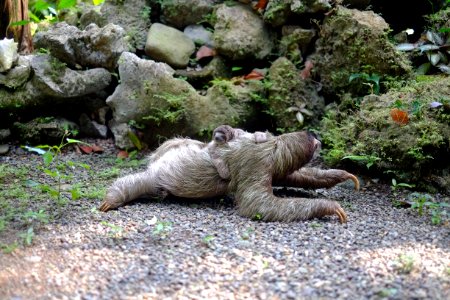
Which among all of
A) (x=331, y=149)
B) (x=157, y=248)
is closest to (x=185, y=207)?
(x=157, y=248)

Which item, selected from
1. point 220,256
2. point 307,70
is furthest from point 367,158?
point 220,256

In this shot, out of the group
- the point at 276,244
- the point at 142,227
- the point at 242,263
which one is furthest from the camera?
the point at 142,227

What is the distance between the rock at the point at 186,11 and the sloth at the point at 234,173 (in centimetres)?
321

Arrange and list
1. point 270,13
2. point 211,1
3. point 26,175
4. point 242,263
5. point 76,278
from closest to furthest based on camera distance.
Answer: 1. point 76,278
2. point 242,263
3. point 26,175
4. point 270,13
5. point 211,1

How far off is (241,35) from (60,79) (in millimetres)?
2745

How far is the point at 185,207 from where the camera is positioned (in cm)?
553

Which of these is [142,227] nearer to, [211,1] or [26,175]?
[26,175]

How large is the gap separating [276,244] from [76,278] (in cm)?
169

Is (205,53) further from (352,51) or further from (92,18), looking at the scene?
(352,51)

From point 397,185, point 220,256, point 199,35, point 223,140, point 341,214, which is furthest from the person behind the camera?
point 199,35

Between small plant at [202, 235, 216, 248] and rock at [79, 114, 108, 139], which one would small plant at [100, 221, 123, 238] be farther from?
rock at [79, 114, 108, 139]

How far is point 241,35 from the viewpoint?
25.4 feet

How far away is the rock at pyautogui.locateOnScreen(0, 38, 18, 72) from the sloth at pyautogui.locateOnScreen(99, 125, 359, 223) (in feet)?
9.11

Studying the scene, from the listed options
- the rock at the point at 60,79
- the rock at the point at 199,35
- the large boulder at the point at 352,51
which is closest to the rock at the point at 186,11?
the rock at the point at 199,35
